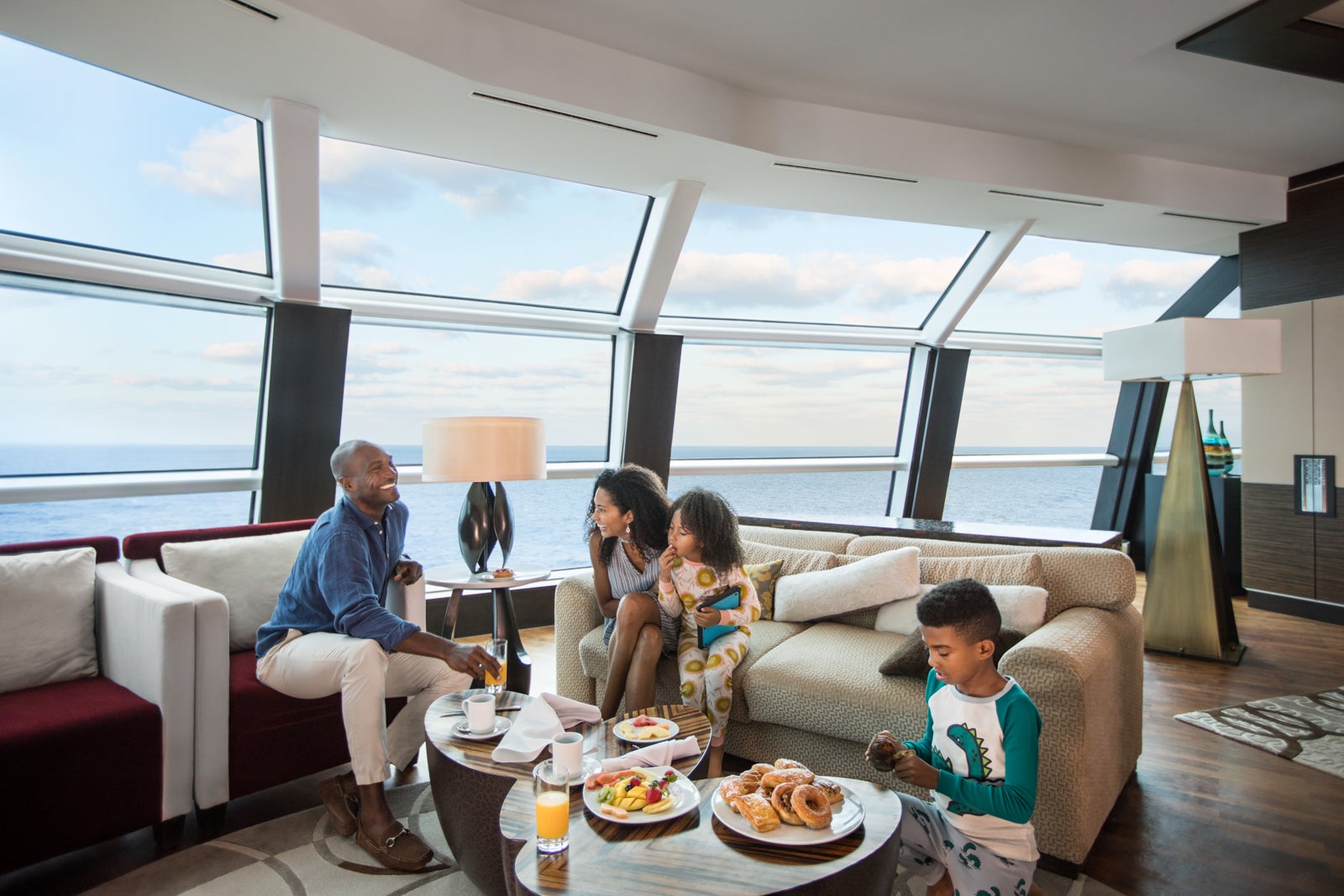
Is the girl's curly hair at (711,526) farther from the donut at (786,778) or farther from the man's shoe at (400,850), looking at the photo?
the man's shoe at (400,850)

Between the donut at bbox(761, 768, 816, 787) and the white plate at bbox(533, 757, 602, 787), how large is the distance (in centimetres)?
38

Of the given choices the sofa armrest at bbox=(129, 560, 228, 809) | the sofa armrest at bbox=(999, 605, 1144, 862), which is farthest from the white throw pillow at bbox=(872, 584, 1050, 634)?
the sofa armrest at bbox=(129, 560, 228, 809)

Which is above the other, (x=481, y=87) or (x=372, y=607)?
(x=481, y=87)

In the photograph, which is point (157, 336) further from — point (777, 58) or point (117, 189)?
point (777, 58)

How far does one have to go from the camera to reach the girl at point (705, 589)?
258 cm

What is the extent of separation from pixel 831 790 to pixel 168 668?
72.7 inches

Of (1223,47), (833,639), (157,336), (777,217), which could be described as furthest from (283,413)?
(1223,47)

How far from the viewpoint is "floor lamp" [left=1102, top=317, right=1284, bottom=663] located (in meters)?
3.92

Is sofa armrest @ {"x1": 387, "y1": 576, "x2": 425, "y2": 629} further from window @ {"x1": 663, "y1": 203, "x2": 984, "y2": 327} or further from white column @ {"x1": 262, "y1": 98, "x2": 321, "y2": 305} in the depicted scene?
window @ {"x1": 663, "y1": 203, "x2": 984, "y2": 327}

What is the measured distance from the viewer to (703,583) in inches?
106

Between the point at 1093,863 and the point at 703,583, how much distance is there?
137 centimetres

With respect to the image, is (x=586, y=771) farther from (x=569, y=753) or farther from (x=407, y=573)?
(x=407, y=573)

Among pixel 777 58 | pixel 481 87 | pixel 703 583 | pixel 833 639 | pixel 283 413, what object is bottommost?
pixel 833 639

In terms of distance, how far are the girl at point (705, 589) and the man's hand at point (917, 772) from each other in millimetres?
1044
